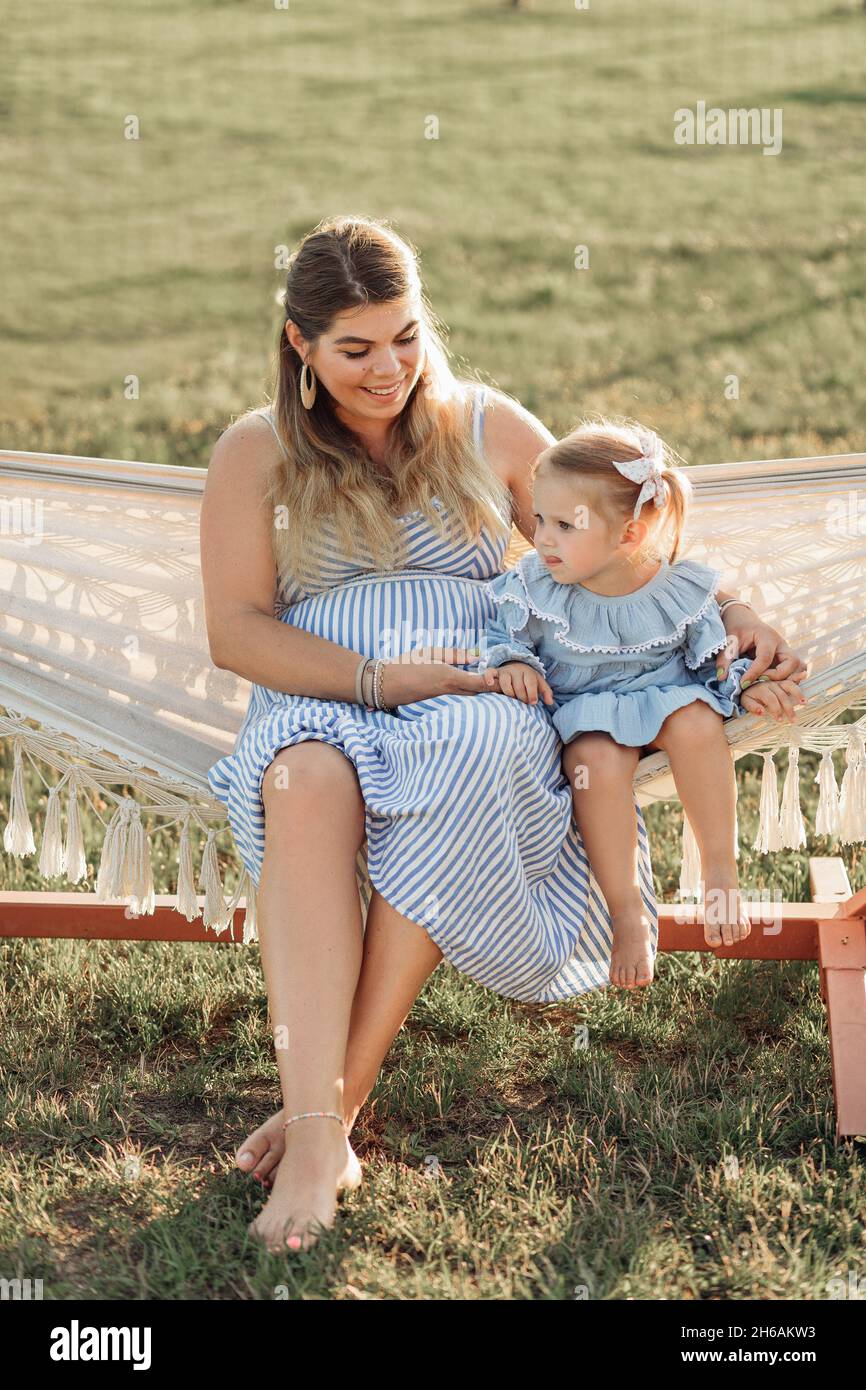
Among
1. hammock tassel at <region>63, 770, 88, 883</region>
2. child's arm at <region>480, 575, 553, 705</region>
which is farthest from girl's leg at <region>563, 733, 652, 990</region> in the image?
hammock tassel at <region>63, 770, 88, 883</region>

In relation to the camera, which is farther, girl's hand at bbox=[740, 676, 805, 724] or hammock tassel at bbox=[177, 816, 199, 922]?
hammock tassel at bbox=[177, 816, 199, 922]

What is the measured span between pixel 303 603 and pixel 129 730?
345 millimetres

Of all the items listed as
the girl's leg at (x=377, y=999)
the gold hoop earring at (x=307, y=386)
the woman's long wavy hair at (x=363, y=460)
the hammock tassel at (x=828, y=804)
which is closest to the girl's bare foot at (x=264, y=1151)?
the girl's leg at (x=377, y=999)

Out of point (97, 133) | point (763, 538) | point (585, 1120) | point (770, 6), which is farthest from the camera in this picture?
point (770, 6)

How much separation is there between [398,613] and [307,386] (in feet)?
1.22

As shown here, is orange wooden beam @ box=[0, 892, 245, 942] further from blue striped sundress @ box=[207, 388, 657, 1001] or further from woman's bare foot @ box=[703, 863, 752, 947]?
woman's bare foot @ box=[703, 863, 752, 947]

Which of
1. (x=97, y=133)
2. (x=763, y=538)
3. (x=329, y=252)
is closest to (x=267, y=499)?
(x=329, y=252)

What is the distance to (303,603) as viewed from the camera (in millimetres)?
2400

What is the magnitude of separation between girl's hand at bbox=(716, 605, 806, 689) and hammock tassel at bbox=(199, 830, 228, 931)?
0.82 metres

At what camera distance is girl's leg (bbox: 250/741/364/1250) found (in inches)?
75.5

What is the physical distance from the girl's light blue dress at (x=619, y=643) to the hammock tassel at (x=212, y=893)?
0.53 meters

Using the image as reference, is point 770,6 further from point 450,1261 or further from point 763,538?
point 450,1261

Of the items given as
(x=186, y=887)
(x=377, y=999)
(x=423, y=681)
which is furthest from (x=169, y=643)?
(x=377, y=999)

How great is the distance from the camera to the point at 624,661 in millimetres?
2250
